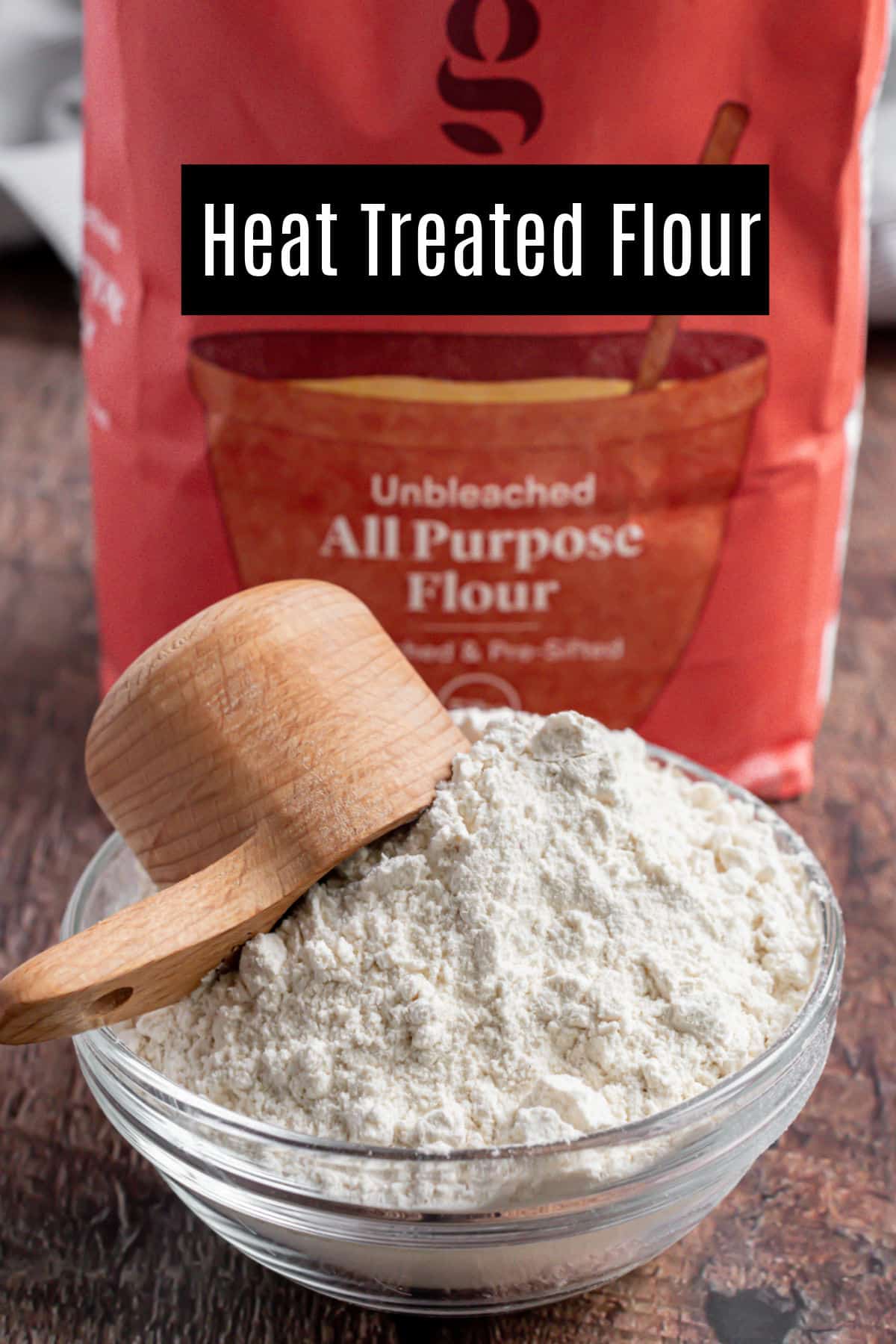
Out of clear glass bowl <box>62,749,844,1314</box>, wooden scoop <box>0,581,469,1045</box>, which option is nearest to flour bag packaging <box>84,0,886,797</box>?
wooden scoop <box>0,581,469,1045</box>

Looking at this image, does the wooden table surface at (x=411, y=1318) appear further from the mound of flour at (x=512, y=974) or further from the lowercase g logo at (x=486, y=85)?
the lowercase g logo at (x=486, y=85)

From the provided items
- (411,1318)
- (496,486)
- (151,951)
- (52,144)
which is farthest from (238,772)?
(52,144)

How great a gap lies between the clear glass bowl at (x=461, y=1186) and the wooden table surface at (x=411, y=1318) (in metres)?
0.03

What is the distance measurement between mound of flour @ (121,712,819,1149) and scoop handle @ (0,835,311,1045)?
13 millimetres

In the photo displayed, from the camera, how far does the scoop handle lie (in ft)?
1.49

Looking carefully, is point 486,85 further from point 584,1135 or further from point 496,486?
point 584,1135

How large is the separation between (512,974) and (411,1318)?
13 centimetres

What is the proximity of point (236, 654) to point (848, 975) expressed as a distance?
→ 0.33 meters

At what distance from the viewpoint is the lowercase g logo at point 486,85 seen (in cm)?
66

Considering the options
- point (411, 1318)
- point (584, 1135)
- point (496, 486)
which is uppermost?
point (496, 486)

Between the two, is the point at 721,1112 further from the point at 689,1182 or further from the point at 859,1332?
the point at 859,1332

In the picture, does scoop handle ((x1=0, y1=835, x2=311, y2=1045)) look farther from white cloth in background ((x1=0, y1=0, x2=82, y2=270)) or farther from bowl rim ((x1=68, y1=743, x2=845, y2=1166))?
white cloth in background ((x1=0, y1=0, x2=82, y2=270))

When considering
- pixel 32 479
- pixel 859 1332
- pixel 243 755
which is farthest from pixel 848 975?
pixel 32 479

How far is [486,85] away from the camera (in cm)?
68
